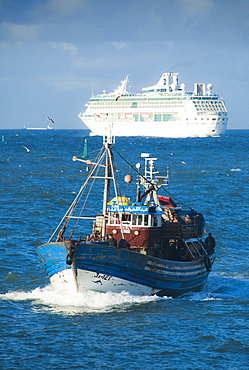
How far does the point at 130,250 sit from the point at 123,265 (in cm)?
75

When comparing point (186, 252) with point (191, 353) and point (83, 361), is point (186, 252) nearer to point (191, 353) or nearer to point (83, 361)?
point (191, 353)

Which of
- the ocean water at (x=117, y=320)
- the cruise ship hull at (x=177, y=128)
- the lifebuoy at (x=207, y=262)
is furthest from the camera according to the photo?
the cruise ship hull at (x=177, y=128)

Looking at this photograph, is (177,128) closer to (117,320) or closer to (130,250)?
(130,250)

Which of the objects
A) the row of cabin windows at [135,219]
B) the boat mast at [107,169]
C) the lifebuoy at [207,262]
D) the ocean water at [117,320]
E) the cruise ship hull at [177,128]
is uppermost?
the cruise ship hull at [177,128]

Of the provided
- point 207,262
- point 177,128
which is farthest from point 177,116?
point 207,262

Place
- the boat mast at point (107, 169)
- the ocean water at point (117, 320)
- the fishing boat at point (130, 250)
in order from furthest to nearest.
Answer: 1. the boat mast at point (107, 169)
2. the fishing boat at point (130, 250)
3. the ocean water at point (117, 320)

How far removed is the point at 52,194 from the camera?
6244 centimetres

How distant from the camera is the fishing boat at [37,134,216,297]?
27297 mm

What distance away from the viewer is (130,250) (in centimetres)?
2750

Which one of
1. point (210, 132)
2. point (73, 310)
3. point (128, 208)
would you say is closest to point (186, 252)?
point (128, 208)

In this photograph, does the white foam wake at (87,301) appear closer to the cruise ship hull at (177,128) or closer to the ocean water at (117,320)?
the ocean water at (117,320)

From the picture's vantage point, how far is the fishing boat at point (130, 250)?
89.6 ft

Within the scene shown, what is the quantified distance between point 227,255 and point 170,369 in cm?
2017

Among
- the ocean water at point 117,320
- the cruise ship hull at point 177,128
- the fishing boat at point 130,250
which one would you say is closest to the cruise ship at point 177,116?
the cruise ship hull at point 177,128
